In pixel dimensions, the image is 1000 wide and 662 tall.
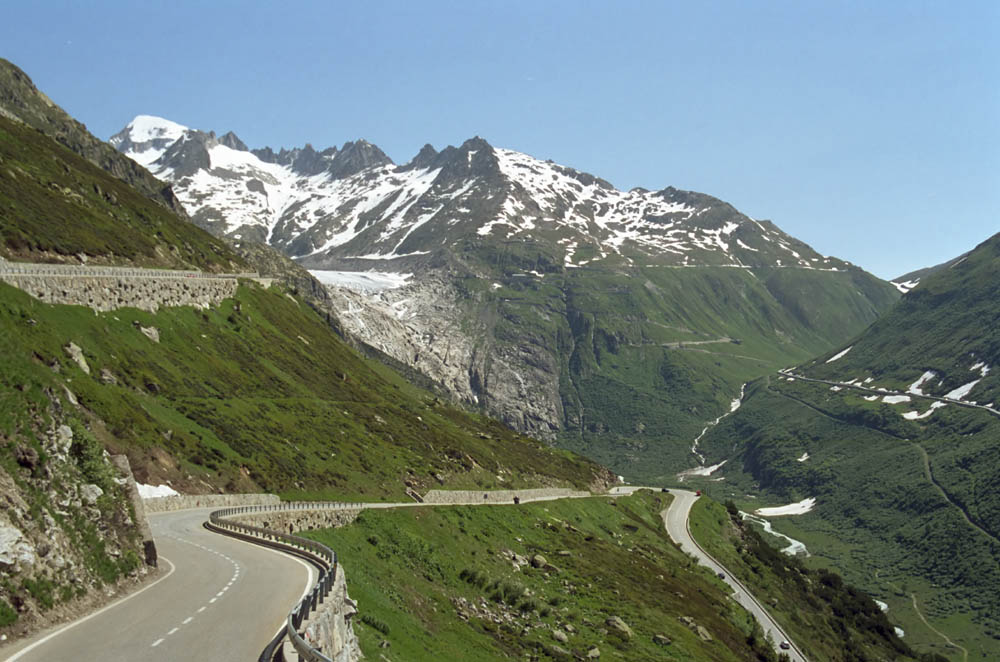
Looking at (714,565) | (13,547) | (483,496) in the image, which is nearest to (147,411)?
(483,496)

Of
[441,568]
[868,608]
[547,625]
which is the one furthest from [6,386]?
[868,608]

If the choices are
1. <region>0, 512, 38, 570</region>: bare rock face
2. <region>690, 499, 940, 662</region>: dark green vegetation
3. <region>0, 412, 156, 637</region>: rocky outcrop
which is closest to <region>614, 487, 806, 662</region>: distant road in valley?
<region>690, 499, 940, 662</region>: dark green vegetation

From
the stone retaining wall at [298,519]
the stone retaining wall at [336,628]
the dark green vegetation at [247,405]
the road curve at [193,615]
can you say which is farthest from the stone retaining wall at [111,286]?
the stone retaining wall at [336,628]

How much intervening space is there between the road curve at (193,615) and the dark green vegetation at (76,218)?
73.2 m

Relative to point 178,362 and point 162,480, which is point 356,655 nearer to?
point 162,480

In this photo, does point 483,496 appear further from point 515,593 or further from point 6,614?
point 6,614

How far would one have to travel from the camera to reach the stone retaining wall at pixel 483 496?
273ft

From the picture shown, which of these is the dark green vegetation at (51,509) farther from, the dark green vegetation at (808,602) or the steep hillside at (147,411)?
the dark green vegetation at (808,602)

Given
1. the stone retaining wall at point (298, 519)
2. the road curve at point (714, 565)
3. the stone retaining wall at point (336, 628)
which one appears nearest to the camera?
the stone retaining wall at point (336, 628)

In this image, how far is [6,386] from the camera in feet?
97.8

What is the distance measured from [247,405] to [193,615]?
6981 centimetres

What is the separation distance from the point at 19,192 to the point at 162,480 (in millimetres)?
76156

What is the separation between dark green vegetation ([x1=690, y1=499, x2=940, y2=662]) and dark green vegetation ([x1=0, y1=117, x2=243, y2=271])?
104228mm

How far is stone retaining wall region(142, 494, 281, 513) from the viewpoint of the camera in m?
56.5
